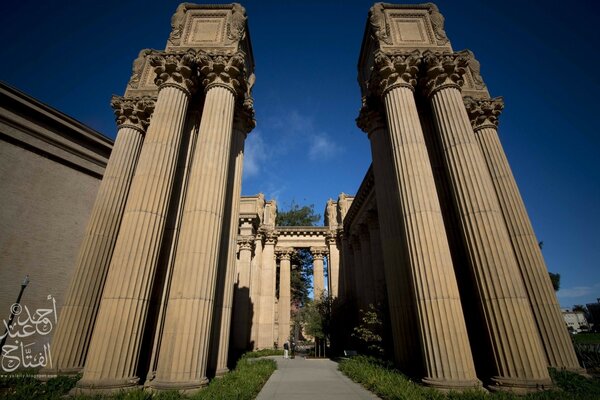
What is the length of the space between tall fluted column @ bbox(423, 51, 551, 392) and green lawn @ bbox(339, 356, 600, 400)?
0.61 m

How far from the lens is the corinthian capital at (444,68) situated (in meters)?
10.0

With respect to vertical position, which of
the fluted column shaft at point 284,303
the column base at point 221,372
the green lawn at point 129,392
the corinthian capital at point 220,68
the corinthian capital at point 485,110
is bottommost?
the column base at point 221,372

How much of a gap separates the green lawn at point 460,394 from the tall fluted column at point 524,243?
1.86 metres

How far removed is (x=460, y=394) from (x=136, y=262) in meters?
9.16

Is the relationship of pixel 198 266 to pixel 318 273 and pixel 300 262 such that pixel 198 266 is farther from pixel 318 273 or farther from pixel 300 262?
pixel 300 262

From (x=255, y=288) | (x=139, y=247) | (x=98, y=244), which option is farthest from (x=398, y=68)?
(x=255, y=288)

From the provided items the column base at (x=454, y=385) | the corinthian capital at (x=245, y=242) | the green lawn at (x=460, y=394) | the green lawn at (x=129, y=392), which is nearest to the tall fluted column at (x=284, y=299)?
the corinthian capital at (x=245, y=242)

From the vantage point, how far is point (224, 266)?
1073 cm

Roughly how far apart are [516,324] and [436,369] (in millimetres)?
2454

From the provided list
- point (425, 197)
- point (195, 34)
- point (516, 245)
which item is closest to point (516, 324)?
point (425, 197)

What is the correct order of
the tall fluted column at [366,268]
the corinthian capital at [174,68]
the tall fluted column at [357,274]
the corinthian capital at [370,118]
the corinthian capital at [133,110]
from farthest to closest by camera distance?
the tall fluted column at [357,274] → the tall fluted column at [366,268] → the corinthian capital at [370,118] → the corinthian capital at [133,110] → the corinthian capital at [174,68]

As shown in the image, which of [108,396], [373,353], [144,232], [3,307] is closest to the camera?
[108,396]

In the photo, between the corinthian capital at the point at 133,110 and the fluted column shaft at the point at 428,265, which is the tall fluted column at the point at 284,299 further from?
the fluted column shaft at the point at 428,265

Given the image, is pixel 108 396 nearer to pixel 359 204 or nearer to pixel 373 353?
pixel 373 353
